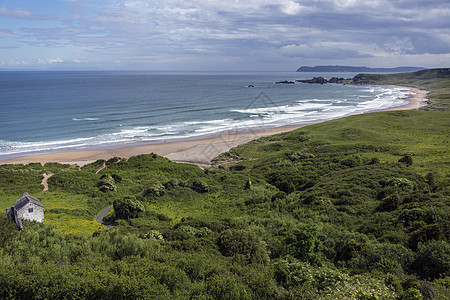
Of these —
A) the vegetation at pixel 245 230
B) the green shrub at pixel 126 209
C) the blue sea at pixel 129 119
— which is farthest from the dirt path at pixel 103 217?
the blue sea at pixel 129 119

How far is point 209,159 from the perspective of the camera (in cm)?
5047

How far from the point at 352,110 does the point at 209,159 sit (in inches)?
2635

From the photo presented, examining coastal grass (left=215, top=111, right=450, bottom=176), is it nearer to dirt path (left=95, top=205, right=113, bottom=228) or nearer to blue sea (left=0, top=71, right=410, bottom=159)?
blue sea (left=0, top=71, right=410, bottom=159)

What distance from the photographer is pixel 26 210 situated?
19.4m

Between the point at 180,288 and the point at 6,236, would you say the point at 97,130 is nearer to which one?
the point at 6,236

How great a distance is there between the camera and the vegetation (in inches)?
458

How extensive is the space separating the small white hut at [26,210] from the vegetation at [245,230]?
3.65ft

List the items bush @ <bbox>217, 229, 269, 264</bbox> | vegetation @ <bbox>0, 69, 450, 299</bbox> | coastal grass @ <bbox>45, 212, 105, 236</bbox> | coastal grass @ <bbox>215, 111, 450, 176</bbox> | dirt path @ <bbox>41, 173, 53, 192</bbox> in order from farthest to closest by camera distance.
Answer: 1. coastal grass @ <bbox>215, 111, 450, 176</bbox>
2. dirt path @ <bbox>41, 173, 53, 192</bbox>
3. coastal grass @ <bbox>45, 212, 105, 236</bbox>
4. bush @ <bbox>217, 229, 269, 264</bbox>
5. vegetation @ <bbox>0, 69, 450, 299</bbox>

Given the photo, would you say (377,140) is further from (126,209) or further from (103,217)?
(103,217)

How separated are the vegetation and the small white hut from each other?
1.11 metres

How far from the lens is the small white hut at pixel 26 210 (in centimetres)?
1861

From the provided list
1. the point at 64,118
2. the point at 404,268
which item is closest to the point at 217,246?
the point at 404,268

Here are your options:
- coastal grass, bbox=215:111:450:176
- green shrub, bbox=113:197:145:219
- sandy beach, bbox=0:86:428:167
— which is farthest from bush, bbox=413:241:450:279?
sandy beach, bbox=0:86:428:167

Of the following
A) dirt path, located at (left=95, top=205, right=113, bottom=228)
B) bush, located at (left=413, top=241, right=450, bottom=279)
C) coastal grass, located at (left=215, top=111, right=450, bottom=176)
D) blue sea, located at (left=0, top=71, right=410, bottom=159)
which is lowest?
dirt path, located at (left=95, top=205, right=113, bottom=228)
